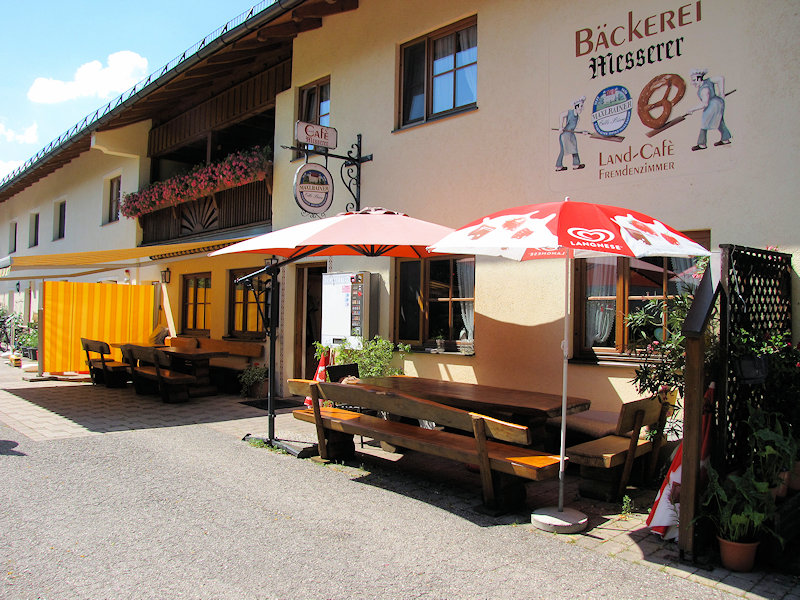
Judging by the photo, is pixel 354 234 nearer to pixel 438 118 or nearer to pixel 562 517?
pixel 438 118

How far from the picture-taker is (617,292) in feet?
19.1

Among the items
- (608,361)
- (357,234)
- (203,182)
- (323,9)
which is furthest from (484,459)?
(203,182)

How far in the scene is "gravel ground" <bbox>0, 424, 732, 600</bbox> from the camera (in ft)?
10.4

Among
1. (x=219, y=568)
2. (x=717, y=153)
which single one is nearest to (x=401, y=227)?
(x=717, y=153)

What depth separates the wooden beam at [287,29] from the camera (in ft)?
30.7

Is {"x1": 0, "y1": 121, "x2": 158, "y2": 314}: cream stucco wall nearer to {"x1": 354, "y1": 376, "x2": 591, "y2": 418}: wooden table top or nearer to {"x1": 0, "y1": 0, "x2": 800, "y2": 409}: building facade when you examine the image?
{"x1": 0, "y1": 0, "x2": 800, "y2": 409}: building facade

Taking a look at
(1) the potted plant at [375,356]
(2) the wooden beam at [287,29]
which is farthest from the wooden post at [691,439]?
(2) the wooden beam at [287,29]

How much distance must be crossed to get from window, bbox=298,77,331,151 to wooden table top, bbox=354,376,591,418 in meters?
4.88

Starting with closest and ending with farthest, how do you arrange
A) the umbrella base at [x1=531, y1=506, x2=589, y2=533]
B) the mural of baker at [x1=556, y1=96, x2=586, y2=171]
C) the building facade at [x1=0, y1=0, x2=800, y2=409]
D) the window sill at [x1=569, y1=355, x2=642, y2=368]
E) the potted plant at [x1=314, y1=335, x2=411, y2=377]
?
the umbrella base at [x1=531, y1=506, x2=589, y2=533], the building facade at [x1=0, y1=0, x2=800, y2=409], the window sill at [x1=569, y1=355, x2=642, y2=368], the mural of baker at [x1=556, y1=96, x2=586, y2=171], the potted plant at [x1=314, y1=335, x2=411, y2=377]

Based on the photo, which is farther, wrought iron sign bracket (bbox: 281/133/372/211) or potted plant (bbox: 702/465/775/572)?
wrought iron sign bracket (bbox: 281/133/372/211)

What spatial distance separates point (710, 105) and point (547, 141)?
158 centimetres

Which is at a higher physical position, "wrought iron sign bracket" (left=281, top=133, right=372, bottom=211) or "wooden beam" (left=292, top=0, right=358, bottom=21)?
"wooden beam" (left=292, top=0, right=358, bottom=21)

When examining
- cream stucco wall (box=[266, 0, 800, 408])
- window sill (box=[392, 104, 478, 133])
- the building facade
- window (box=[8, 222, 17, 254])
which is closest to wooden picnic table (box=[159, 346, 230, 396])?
the building facade

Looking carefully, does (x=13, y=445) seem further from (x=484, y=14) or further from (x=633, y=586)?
(x=484, y=14)
